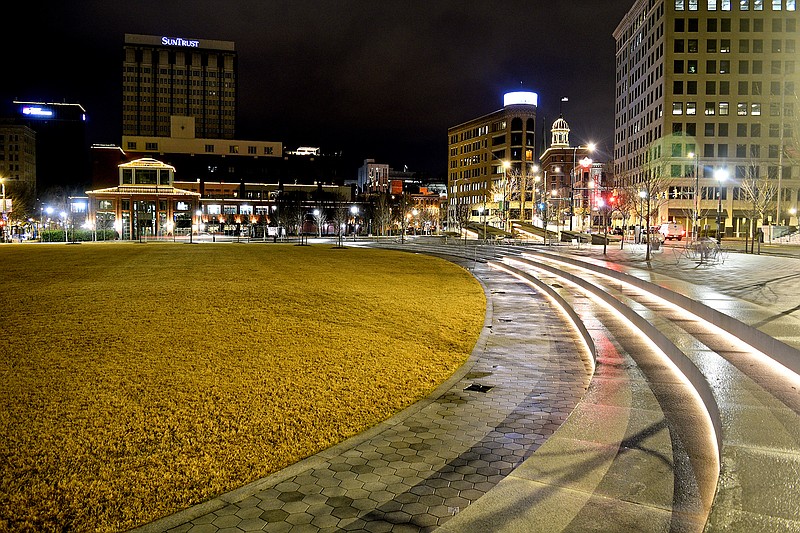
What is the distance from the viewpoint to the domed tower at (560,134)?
15982cm

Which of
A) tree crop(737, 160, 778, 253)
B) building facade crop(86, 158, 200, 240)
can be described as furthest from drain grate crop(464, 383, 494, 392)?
building facade crop(86, 158, 200, 240)

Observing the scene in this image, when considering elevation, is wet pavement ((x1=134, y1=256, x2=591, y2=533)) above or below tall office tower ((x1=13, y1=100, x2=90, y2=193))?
below

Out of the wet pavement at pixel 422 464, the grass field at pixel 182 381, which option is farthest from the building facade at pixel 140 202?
the wet pavement at pixel 422 464

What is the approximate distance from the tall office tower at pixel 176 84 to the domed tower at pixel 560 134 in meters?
103

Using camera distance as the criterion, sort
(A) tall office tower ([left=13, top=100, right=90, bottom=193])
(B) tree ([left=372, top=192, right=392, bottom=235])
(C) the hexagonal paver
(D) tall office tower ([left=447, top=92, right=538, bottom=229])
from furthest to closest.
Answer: (A) tall office tower ([left=13, top=100, right=90, bottom=193])
(D) tall office tower ([left=447, top=92, right=538, bottom=229])
(B) tree ([left=372, top=192, right=392, bottom=235])
(C) the hexagonal paver

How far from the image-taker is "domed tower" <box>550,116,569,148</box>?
15982cm

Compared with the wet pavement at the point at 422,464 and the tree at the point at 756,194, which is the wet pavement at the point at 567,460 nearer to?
the wet pavement at the point at 422,464

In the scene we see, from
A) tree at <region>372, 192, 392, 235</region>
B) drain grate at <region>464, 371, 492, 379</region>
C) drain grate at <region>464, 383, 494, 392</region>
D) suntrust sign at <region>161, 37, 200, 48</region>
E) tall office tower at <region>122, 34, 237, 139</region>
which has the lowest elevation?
drain grate at <region>464, 383, 494, 392</region>

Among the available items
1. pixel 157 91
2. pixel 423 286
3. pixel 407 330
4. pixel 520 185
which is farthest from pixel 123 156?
pixel 407 330

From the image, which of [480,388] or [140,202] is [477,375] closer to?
[480,388]

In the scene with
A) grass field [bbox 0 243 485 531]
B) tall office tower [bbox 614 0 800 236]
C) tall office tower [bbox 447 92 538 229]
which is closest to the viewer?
grass field [bbox 0 243 485 531]

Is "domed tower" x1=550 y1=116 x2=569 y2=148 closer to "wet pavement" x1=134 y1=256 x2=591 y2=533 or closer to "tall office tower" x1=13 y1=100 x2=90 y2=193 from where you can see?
"tall office tower" x1=13 y1=100 x2=90 y2=193

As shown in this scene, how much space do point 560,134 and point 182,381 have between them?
164 meters

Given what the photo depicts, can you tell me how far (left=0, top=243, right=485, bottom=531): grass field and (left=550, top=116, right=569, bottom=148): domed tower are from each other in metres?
150
